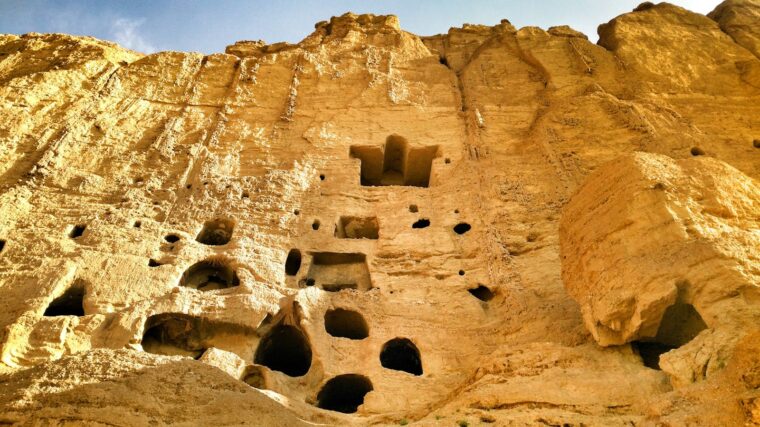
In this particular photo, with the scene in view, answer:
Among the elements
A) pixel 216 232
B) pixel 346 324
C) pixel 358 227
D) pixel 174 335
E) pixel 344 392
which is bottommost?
pixel 344 392

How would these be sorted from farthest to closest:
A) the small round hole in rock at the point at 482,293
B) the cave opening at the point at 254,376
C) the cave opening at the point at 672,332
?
the small round hole in rock at the point at 482,293, the cave opening at the point at 254,376, the cave opening at the point at 672,332

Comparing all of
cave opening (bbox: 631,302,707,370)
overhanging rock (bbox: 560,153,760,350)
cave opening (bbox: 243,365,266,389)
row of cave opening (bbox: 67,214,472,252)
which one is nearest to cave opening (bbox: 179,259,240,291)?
row of cave opening (bbox: 67,214,472,252)

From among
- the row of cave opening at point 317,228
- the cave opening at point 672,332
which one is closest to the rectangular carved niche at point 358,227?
the row of cave opening at point 317,228

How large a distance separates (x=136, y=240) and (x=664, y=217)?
7.48m

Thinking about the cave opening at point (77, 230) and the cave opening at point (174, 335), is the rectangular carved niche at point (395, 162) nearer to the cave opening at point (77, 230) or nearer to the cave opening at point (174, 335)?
the cave opening at point (77, 230)

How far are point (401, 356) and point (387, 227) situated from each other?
8.27 feet

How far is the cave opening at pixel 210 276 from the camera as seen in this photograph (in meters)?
8.49

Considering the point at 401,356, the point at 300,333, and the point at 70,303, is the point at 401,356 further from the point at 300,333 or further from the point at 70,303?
the point at 70,303

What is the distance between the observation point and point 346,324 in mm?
8234

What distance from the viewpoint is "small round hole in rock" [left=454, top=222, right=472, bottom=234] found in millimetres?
9722

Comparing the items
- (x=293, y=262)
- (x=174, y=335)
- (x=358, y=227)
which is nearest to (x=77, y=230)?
(x=174, y=335)

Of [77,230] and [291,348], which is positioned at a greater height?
[77,230]

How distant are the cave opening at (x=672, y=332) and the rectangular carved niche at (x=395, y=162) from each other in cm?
675

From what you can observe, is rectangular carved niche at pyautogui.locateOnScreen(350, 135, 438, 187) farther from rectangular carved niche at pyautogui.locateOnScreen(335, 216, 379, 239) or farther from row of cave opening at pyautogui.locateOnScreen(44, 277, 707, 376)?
row of cave opening at pyautogui.locateOnScreen(44, 277, 707, 376)
